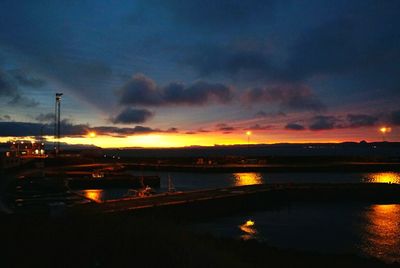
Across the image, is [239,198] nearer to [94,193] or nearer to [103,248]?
[94,193]

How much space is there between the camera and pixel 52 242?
13438mm

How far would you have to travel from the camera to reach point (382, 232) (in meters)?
31.2

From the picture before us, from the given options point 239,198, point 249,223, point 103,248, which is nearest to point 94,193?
point 239,198

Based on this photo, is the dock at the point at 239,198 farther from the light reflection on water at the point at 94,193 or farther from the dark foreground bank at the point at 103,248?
the light reflection on water at the point at 94,193

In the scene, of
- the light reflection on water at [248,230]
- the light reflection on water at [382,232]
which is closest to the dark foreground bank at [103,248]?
the light reflection on water at [382,232]

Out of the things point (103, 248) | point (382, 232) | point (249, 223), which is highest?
point (103, 248)

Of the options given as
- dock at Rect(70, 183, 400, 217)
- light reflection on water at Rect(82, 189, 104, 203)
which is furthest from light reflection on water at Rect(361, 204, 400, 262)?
light reflection on water at Rect(82, 189, 104, 203)

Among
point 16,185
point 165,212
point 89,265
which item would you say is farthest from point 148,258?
point 16,185

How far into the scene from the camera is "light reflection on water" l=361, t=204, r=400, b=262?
25.1 m

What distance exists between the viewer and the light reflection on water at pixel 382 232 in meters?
25.1

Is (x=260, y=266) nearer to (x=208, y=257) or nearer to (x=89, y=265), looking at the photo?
(x=208, y=257)

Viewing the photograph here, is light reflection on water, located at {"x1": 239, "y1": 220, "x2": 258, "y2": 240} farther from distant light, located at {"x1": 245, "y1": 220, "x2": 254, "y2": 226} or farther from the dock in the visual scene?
the dock

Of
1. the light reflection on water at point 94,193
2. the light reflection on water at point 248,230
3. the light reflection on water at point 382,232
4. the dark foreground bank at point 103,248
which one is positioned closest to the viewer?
the dark foreground bank at point 103,248

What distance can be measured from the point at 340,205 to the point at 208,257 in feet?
115
